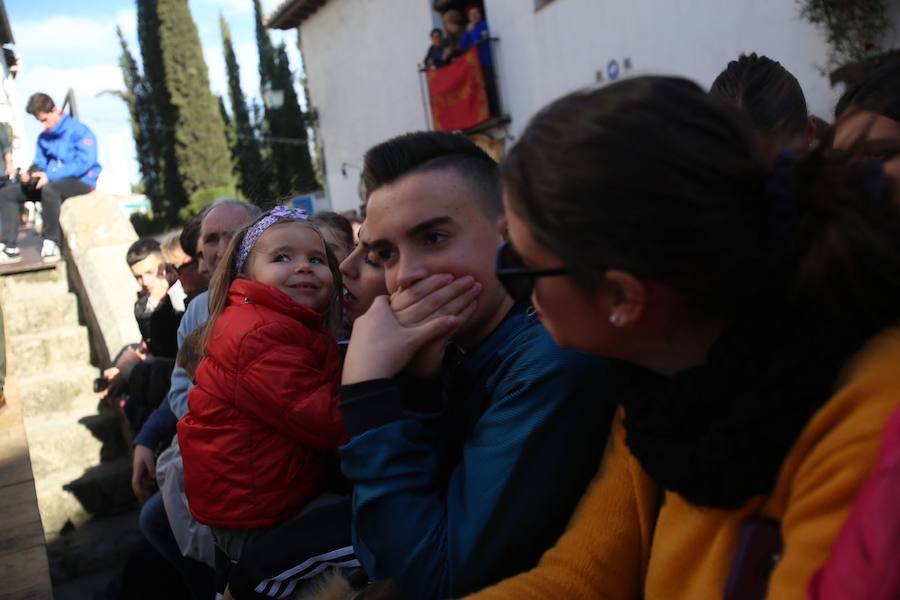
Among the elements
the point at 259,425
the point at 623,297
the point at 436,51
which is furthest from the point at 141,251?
the point at 436,51

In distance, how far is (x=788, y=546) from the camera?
960mm

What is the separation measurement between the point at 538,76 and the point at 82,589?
31.9ft

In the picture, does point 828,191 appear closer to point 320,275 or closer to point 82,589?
point 320,275

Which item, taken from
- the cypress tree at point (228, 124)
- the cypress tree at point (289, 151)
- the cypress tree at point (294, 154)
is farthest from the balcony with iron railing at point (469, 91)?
the cypress tree at point (228, 124)

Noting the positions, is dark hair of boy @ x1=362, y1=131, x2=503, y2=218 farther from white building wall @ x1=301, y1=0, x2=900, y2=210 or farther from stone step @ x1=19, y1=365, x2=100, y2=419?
stone step @ x1=19, y1=365, x2=100, y2=419

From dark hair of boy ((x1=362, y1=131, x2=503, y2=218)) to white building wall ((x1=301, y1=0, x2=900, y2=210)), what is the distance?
567 mm

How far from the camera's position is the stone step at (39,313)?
21.8ft

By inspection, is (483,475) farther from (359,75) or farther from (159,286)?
(359,75)

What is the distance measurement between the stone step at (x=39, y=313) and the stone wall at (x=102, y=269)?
0.37ft

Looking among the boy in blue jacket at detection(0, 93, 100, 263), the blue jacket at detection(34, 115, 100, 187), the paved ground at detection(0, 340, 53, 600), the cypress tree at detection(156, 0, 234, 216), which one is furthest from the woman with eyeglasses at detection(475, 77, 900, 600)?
the cypress tree at detection(156, 0, 234, 216)

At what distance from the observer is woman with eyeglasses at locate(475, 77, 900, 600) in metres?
0.96

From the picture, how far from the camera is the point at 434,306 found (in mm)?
1582

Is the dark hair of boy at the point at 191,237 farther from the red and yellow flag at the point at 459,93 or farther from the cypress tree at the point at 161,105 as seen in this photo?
the cypress tree at the point at 161,105

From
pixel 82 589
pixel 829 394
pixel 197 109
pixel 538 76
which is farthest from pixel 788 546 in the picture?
pixel 197 109
